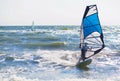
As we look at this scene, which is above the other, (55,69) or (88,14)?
(88,14)

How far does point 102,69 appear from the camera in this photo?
17109mm

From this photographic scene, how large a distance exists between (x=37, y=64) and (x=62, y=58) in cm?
374

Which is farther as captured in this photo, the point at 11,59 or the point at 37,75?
the point at 11,59

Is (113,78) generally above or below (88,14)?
below

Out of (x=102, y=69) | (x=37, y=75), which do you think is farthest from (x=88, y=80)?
(x=102, y=69)

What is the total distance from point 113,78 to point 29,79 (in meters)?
3.85

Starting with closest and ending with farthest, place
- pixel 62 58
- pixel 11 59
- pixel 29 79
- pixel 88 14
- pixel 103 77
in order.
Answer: pixel 29 79, pixel 103 77, pixel 88 14, pixel 11 59, pixel 62 58

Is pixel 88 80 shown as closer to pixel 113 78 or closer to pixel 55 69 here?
pixel 113 78

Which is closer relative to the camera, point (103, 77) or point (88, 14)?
point (103, 77)

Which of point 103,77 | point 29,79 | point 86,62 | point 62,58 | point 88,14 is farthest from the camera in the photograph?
point 62,58

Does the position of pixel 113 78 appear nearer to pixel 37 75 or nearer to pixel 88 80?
pixel 88 80

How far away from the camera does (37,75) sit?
48.1 feet

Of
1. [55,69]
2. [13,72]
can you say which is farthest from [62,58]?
[13,72]

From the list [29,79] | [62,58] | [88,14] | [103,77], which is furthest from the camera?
[62,58]
